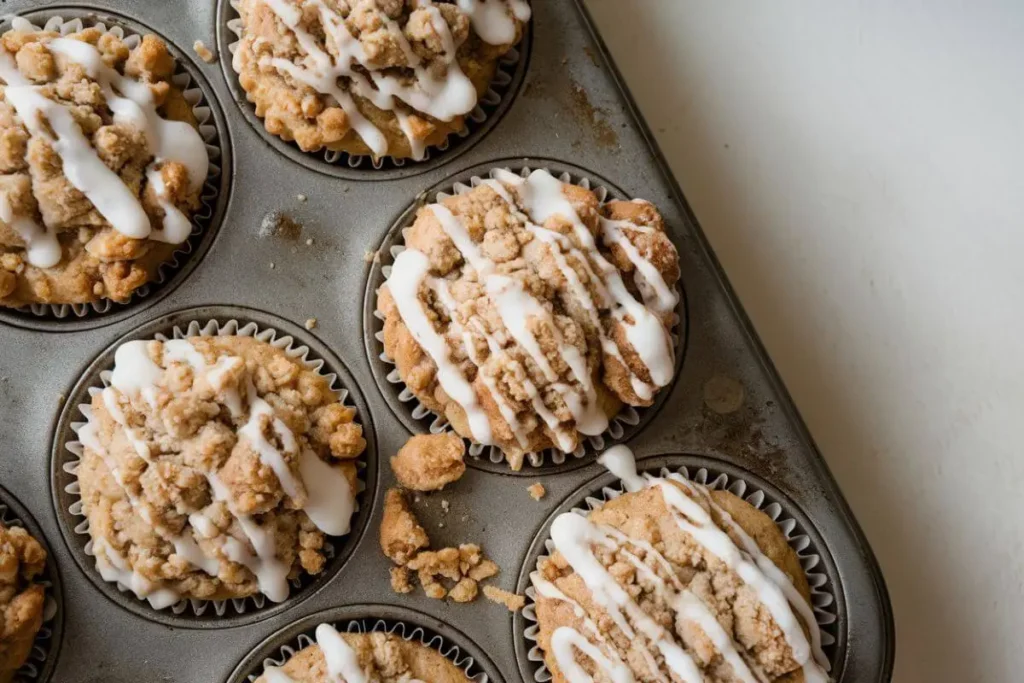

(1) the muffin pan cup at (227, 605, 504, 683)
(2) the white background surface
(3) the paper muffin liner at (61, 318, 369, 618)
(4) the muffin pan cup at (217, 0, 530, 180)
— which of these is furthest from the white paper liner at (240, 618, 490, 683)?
(2) the white background surface

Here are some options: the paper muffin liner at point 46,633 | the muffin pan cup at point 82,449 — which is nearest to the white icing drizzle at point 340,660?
the muffin pan cup at point 82,449

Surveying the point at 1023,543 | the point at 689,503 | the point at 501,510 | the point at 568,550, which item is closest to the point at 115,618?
the point at 501,510

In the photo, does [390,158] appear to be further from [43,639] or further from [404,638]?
[43,639]

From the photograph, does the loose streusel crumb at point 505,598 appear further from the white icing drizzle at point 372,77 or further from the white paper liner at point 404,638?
the white icing drizzle at point 372,77

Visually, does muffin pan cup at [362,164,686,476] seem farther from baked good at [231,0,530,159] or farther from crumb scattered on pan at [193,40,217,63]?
crumb scattered on pan at [193,40,217,63]

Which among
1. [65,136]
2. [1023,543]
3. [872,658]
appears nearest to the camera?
[65,136]

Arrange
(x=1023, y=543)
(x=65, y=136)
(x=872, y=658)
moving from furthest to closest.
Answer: (x=1023, y=543)
(x=872, y=658)
(x=65, y=136)

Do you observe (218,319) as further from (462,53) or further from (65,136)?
(462,53)
